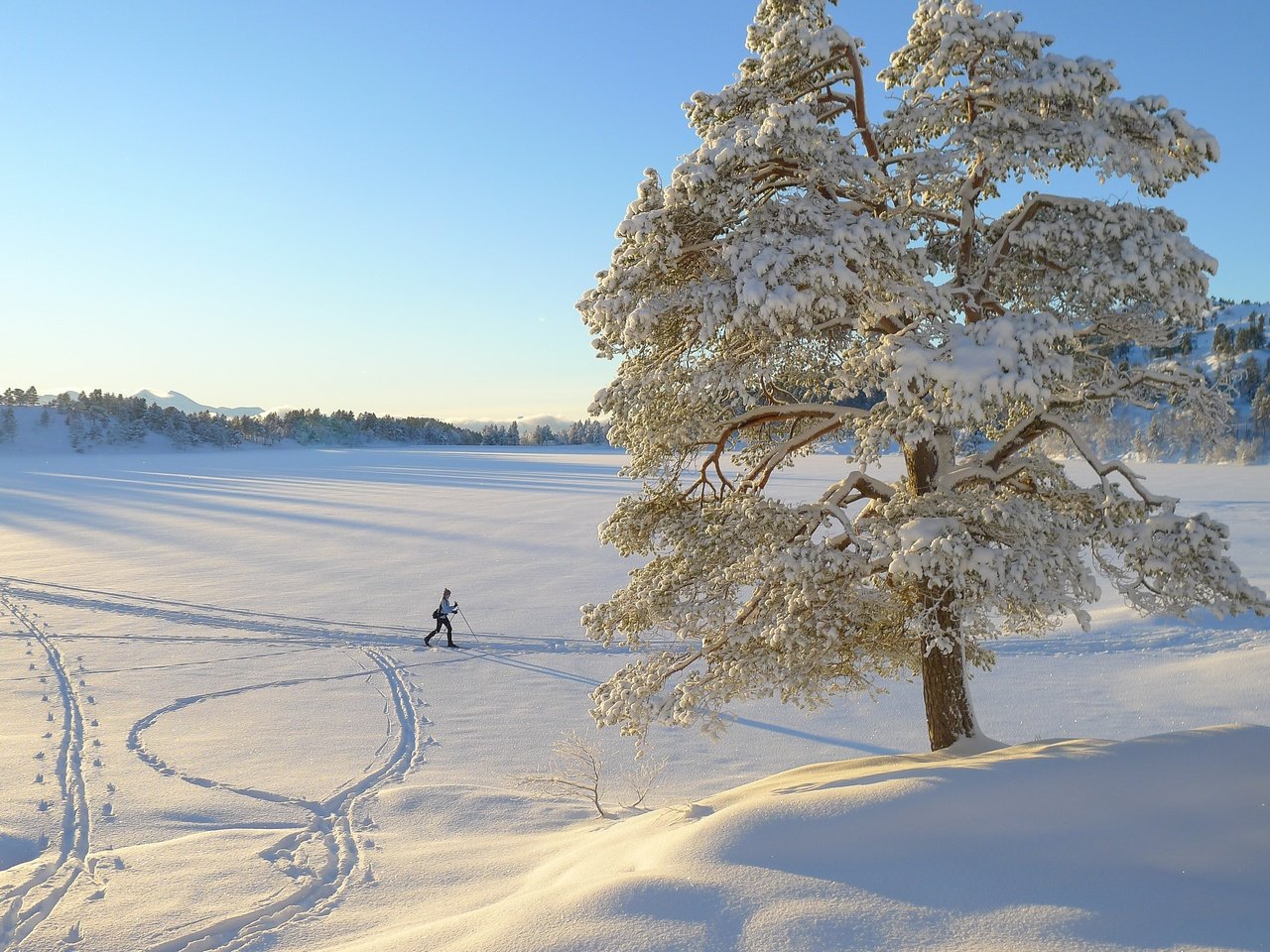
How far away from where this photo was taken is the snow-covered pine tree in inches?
248

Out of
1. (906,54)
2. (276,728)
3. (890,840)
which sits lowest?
(276,728)

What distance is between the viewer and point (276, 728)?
13617mm

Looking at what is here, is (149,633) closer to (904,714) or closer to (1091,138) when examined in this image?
(904,714)

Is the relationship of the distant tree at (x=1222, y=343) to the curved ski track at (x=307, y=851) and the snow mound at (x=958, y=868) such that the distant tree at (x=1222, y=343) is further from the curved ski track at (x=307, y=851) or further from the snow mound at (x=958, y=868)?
the curved ski track at (x=307, y=851)

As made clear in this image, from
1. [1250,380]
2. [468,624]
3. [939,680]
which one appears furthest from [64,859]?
[1250,380]

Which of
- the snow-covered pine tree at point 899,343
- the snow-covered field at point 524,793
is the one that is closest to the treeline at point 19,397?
the snow-covered field at point 524,793

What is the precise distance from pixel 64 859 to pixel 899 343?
9.93m

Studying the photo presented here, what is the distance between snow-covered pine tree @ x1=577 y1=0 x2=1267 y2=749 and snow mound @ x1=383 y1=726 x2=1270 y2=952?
127cm

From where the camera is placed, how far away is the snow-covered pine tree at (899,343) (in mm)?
6305

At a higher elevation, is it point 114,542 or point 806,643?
point 806,643

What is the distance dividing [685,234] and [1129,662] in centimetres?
1528

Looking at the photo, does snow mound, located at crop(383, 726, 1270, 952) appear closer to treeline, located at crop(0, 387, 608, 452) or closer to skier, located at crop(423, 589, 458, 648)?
skier, located at crop(423, 589, 458, 648)

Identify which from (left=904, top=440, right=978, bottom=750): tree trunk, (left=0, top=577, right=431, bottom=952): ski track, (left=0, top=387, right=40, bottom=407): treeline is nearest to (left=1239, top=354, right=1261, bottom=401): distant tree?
(left=0, top=577, right=431, bottom=952): ski track

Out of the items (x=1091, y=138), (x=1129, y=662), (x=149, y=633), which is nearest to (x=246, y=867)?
(x=1091, y=138)
